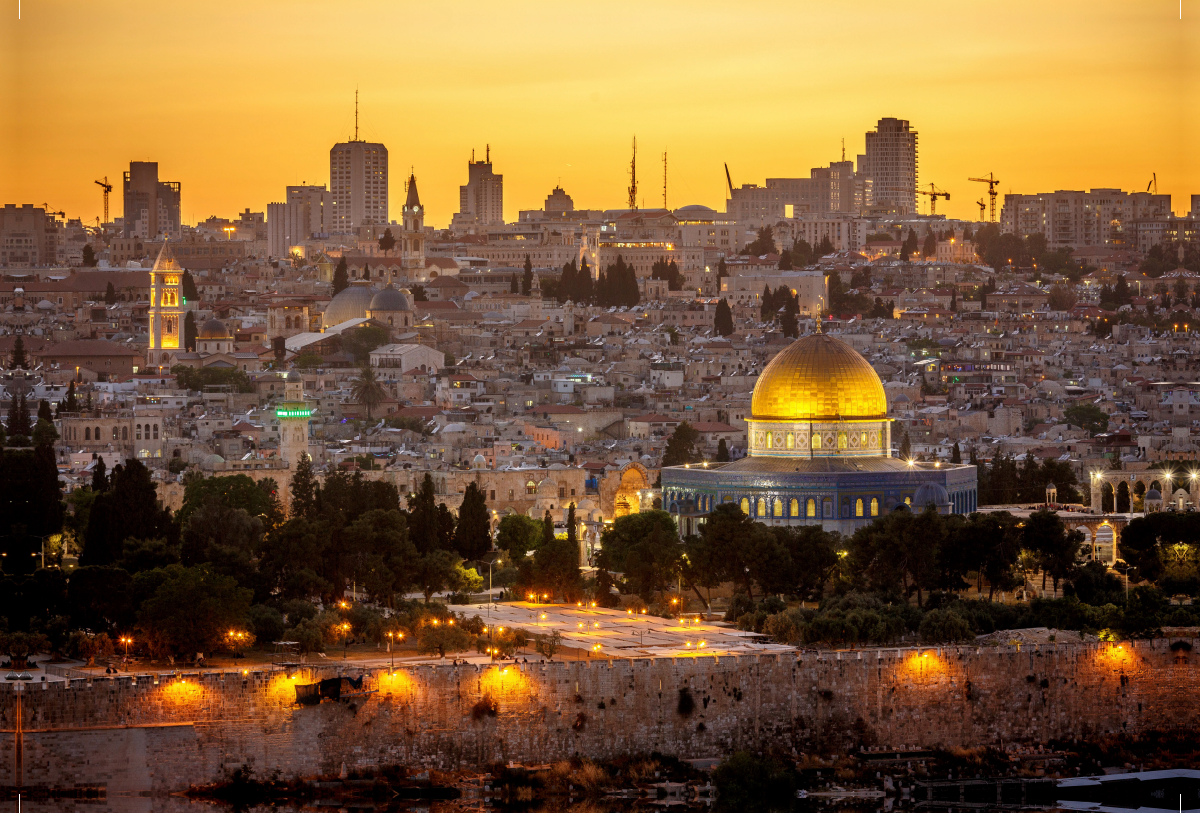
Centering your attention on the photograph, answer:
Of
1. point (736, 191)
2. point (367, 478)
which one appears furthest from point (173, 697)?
point (736, 191)

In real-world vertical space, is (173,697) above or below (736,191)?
below

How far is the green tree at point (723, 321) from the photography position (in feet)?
350

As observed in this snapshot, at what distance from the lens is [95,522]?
44.5 metres

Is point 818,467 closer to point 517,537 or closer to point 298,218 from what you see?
point 517,537

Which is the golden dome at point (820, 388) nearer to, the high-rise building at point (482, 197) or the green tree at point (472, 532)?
the green tree at point (472, 532)

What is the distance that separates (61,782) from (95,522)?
10.1 metres

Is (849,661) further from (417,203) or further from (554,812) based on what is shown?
(417,203)

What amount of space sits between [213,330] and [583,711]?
68865 mm

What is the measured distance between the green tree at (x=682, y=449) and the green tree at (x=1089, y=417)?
58.9 ft

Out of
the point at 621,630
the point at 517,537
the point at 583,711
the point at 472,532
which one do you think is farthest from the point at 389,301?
the point at 583,711

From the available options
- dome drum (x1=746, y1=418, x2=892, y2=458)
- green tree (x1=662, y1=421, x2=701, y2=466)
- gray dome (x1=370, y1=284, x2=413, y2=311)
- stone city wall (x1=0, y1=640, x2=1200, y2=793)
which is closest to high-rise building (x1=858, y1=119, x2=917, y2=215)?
gray dome (x1=370, y1=284, x2=413, y2=311)

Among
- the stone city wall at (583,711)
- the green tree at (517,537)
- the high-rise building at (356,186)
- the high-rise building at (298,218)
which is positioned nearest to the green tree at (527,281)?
the high-rise building at (298,218)

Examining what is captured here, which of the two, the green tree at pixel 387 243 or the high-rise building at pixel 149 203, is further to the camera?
the high-rise building at pixel 149 203

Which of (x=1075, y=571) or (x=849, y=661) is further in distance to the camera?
(x=1075, y=571)
